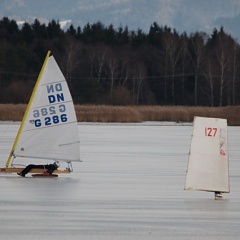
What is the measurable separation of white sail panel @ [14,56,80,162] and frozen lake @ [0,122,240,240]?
0.68m

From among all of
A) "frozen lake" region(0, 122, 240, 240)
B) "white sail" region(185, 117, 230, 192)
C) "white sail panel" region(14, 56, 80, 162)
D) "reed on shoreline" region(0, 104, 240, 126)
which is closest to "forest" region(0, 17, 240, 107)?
"reed on shoreline" region(0, 104, 240, 126)

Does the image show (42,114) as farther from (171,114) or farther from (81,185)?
(171,114)

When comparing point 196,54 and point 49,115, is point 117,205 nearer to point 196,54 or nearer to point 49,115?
point 49,115

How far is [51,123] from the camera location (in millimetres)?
22828

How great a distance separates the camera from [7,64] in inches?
3597

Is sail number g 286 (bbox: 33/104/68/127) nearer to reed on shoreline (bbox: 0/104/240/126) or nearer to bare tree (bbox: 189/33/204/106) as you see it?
reed on shoreline (bbox: 0/104/240/126)

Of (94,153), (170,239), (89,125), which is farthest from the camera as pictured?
(89,125)

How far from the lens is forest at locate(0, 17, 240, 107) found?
298ft

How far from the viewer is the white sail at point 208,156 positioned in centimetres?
1756

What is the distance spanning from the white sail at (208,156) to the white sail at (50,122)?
17.7ft

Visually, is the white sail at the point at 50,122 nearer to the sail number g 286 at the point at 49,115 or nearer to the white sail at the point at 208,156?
the sail number g 286 at the point at 49,115

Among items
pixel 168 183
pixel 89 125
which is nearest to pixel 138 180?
pixel 168 183

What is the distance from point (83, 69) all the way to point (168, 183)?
7628 centimetres

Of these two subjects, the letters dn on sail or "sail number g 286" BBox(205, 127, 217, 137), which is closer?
"sail number g 286" BBox(205, 127, 217, 137)
